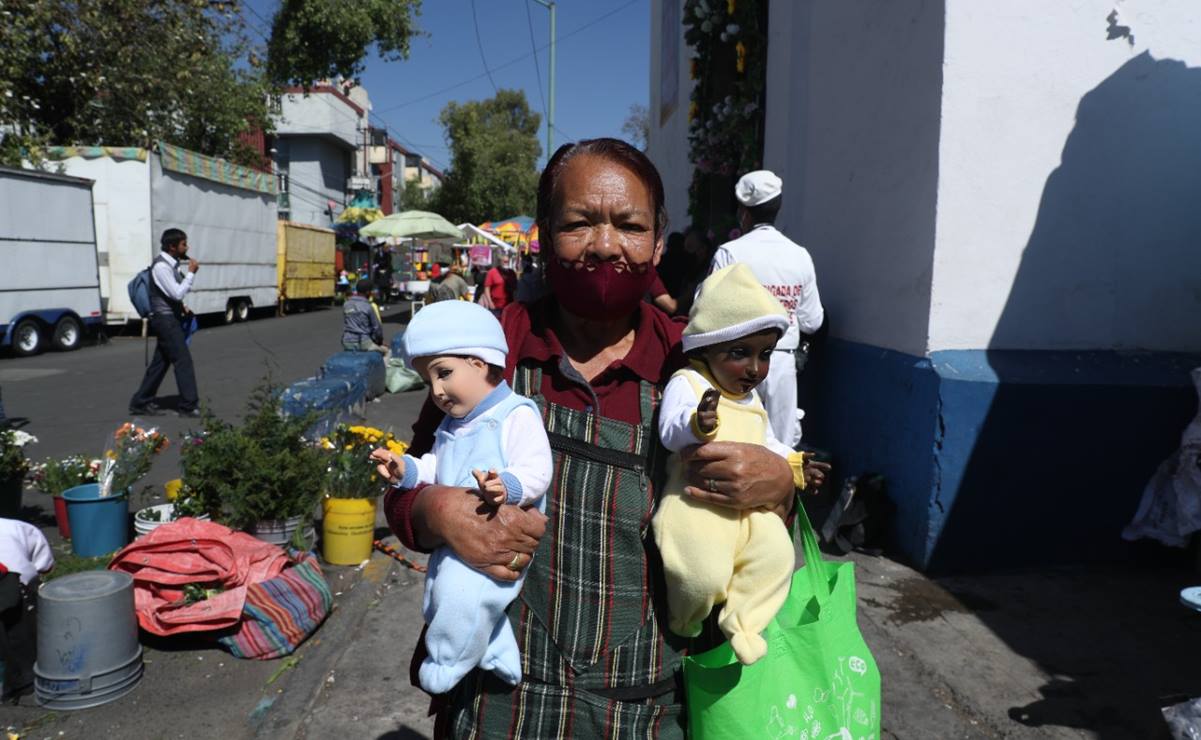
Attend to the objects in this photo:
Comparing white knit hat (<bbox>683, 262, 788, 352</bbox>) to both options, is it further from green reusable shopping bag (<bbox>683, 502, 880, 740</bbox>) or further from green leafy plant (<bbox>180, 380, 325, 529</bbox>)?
green leafy plant (<bbox>180, 380, 325, 529</bbox>)

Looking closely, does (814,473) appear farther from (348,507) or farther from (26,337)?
(26,337)

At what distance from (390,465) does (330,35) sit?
24694 mm

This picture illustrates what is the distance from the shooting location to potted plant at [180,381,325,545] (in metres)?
4.62

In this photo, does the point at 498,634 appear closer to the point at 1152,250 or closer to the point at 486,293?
the point at 1152,250

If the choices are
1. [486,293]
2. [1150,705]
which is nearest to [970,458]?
[1150,705]

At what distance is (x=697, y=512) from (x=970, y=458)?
11.2ft

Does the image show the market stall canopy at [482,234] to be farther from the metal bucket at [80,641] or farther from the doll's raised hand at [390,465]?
the doll's raised hand at [390,465]

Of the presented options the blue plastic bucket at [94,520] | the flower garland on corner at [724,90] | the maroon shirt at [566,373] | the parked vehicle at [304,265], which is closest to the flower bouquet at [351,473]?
the blue plastic bucket at [94,520]

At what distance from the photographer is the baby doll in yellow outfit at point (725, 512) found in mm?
1557

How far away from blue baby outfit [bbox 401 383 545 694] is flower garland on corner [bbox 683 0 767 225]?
681cm

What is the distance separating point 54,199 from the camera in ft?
47.3

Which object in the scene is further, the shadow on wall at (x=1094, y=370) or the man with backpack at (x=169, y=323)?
the man with backpack at (x=169, y=323)

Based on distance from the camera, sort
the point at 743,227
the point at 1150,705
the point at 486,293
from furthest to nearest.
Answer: the point at 486,293
the point at 743,227
the point at 1150,705

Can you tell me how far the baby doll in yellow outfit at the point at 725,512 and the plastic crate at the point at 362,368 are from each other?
25.2 ft
